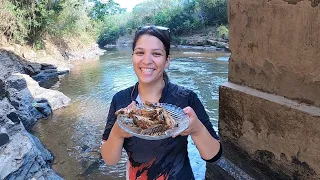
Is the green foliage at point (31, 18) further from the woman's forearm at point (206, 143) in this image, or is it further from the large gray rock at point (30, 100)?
the woman's forearm at point (206, 143)

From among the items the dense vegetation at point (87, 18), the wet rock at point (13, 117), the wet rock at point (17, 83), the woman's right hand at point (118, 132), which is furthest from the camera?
the dense vegetation at point (87, 18)

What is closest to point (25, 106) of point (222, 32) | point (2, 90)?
point (2, 90)

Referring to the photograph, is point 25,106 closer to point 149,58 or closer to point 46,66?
point 149,58

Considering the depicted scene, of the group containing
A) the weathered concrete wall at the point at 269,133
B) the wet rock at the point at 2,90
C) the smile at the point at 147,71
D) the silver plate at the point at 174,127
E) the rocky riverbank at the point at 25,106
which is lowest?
the rocky riverbank at the point at 25,106

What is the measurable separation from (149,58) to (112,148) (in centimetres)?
48

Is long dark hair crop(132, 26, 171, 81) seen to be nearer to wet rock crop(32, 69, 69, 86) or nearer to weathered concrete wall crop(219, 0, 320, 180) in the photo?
weathered concrete wall crop(219, 0, 320, 180)

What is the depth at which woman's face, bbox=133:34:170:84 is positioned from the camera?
1481 mm

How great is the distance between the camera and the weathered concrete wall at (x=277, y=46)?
5.49ft

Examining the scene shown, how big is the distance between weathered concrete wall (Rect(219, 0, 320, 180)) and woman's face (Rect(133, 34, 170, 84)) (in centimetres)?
81

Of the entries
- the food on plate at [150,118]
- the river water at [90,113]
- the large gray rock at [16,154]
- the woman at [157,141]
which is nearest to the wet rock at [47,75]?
the river water at [90,113]

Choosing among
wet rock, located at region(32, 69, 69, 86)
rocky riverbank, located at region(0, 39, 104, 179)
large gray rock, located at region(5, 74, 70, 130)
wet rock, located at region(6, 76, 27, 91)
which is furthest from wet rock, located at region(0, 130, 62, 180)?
wet rock, located at region(32, 69, 69, 86)

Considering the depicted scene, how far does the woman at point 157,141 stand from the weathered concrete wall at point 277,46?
0.65 metres

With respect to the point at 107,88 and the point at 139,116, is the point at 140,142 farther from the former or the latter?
the point at 107,88

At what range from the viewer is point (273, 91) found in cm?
194
